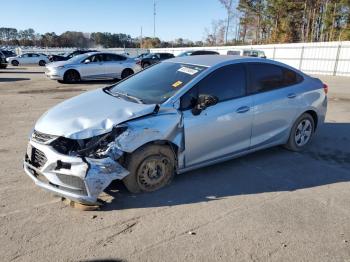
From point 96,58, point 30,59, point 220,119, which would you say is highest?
point 220,119

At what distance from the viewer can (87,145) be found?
3.78 m

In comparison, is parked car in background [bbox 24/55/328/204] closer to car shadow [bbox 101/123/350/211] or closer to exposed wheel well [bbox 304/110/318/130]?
exposed wheel well [bbox 304/110/318/130]

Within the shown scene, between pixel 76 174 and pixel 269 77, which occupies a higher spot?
pixel 269 77

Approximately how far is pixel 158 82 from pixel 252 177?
1.89 meters

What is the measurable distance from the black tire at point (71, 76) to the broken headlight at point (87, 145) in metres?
13.4

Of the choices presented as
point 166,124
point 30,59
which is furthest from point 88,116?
point 30,59

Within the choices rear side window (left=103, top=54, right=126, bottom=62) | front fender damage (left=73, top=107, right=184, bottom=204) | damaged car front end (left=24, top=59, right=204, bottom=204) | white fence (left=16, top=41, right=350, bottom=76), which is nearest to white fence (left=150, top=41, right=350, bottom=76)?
white fence (left=16, top=41, right=350, bottom=76)

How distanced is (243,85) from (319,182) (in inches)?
67.7

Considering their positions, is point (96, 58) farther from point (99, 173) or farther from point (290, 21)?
point (290, 21)

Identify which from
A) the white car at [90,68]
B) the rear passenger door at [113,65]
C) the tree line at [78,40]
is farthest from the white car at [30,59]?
the tree line at [78,40]

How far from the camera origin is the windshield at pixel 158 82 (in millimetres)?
4582

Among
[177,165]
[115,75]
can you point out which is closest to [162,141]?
[177,165]

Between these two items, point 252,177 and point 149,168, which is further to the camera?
point 252,177

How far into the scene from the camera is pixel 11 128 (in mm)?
7555
